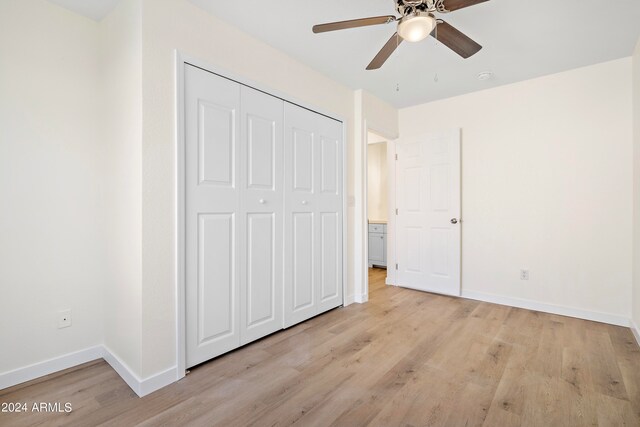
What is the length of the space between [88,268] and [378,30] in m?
2.80

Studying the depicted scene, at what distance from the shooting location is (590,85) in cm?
300

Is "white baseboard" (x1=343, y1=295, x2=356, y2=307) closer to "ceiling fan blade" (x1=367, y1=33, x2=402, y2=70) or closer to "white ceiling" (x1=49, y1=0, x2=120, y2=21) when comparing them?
"ceiling fan blade" (x1=367, y1=33, x2=402, y2=70)

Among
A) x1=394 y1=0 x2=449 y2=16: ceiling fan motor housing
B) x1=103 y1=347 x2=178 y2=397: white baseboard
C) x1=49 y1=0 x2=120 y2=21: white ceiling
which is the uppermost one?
x1=49 y1=0 x2=120 y2=21: white ceiling

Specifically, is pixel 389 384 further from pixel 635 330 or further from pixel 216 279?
pixel 635 330

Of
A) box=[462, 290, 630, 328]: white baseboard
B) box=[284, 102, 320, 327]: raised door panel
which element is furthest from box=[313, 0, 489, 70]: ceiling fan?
box=[462, 290, 630, 328]: white baseboard

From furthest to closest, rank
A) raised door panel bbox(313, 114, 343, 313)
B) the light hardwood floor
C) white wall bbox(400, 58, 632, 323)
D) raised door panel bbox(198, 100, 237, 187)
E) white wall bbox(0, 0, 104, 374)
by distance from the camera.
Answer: raised door panel bbox(313, 114, 343, 313), white wall bbox(400, 58, 632, 323), raised door panel bbox(198, 100, 237, 187), white wall bbox(0, 0, 104, 374), the light hardwood floor

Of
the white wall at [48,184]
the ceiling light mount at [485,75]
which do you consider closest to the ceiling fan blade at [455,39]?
the ceiling light mount at [485,75]

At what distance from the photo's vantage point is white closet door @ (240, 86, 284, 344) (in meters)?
2.40

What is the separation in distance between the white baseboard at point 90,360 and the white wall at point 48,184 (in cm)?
4

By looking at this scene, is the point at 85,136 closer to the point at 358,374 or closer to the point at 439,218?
the point at 358,374

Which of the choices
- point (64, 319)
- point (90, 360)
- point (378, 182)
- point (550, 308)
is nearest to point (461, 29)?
point (550, 308)

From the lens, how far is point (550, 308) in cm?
321

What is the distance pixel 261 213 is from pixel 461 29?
213 centimetres

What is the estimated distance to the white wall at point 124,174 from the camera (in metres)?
1.86
